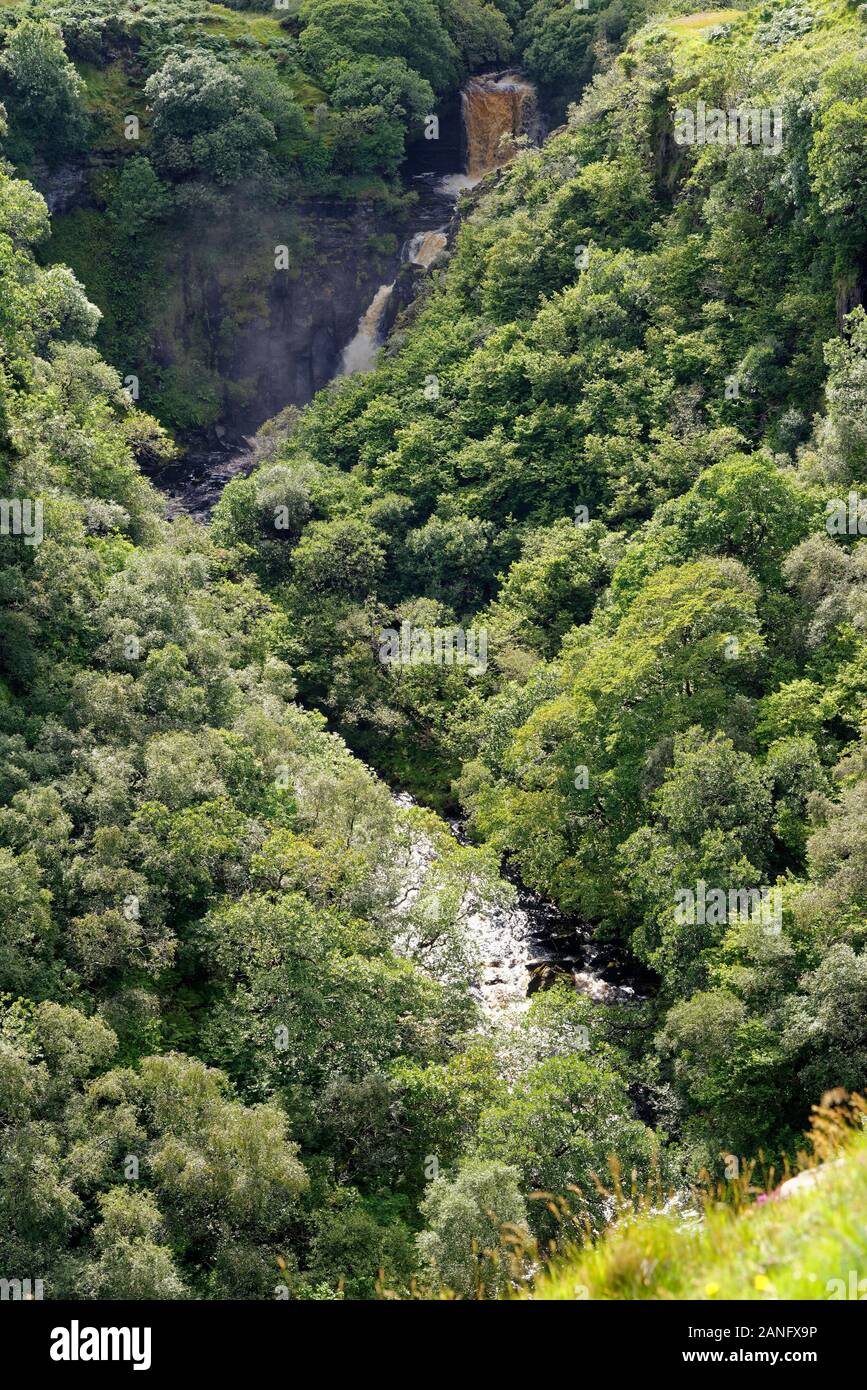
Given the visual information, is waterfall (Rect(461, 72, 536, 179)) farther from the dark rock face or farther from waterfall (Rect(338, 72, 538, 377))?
the dark rock face

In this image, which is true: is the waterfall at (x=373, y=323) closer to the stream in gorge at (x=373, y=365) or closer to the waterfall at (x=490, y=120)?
the stream in gorge at (x=373, y=365)

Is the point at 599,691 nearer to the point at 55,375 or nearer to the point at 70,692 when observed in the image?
the point at 70,692

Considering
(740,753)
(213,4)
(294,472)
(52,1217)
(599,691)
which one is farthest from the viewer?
(213,4)

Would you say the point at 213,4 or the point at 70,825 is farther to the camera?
the point at 213,4

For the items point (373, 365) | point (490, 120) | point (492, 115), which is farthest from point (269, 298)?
point (492, 115)

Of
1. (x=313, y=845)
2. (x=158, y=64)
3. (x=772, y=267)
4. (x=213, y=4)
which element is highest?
(x=213, y=4)

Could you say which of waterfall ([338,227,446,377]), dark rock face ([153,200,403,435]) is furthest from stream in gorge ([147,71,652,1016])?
dark rock face ([153,200,403,435])

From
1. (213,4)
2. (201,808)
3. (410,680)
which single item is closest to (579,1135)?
(201,808)

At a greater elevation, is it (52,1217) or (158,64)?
(158,64)
